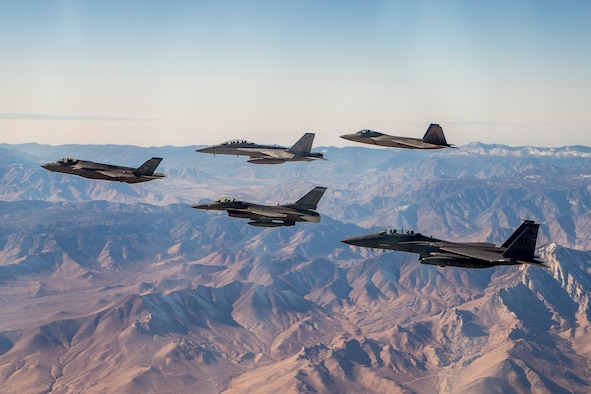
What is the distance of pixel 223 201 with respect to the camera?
382 ft

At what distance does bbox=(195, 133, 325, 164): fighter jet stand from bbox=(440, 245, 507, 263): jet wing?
2956 centimetres

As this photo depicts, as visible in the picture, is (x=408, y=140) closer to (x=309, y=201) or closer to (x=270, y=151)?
(x=309, y=201)

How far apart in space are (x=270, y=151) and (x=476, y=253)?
46.6 meters

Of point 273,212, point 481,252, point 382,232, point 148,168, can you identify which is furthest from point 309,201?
point 481,252

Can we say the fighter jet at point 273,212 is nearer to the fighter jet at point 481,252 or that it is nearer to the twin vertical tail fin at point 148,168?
the fighter jet at point 481,252

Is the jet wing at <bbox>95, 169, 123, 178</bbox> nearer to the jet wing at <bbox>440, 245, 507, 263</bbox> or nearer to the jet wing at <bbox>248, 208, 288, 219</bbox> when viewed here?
the jet wing at <bbox>248, 208, 288, 219</bbox>

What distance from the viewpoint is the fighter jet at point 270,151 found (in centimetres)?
11971

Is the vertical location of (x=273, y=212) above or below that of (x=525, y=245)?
above

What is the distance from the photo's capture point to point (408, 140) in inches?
4286

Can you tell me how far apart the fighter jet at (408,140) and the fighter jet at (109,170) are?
35.5 metres

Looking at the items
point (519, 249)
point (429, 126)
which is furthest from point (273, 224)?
point (519, 249)

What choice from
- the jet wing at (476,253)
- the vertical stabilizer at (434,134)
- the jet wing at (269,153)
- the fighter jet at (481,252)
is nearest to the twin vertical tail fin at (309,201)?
the jet wing at (269,153)

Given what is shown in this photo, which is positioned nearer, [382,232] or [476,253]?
[476,253]

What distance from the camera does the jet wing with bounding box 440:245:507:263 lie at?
3735 inches
